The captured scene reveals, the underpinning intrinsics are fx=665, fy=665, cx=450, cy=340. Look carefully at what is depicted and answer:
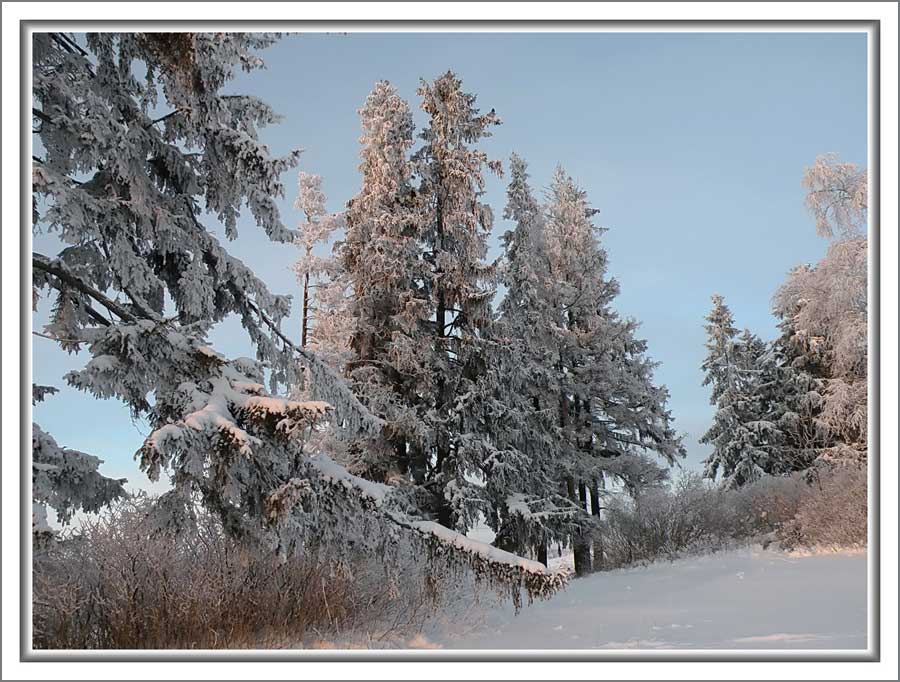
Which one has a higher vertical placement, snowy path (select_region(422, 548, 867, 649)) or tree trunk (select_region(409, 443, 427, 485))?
tree trunk (select_region(409, 443, 427, 485))

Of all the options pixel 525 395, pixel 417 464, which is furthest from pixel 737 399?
pixel 417 464

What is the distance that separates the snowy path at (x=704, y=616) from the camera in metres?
5.28

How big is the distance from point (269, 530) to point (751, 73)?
6765 millimetres

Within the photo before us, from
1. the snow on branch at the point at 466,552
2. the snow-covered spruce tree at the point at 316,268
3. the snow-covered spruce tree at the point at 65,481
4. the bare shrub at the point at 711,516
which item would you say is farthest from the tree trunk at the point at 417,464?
the snow-covered spruce tree at the point at 65,481

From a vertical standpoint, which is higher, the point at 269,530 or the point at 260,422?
the point at 260,422

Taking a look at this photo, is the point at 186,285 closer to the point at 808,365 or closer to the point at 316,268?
the point at 316,268

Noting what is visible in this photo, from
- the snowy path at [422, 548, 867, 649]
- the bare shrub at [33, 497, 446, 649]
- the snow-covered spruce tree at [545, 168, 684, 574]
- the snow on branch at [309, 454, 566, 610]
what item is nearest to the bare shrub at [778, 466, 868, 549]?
the snowy path at [422, 548, 867, 649]

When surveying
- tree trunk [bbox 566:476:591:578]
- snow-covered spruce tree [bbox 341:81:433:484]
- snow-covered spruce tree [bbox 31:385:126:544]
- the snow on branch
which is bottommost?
tree trunk [bbox 566:476:591:578]

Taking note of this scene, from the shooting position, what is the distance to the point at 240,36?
614 cm

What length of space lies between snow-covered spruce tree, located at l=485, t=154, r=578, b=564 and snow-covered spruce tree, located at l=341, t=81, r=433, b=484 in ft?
5.61

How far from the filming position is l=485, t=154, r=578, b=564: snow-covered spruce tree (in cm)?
1331

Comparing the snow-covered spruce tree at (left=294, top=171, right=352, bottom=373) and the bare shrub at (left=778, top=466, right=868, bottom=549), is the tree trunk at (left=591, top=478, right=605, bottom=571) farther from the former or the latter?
the snow-covered spruce tree at (left=294, top=171, right=352, bottom=373)
